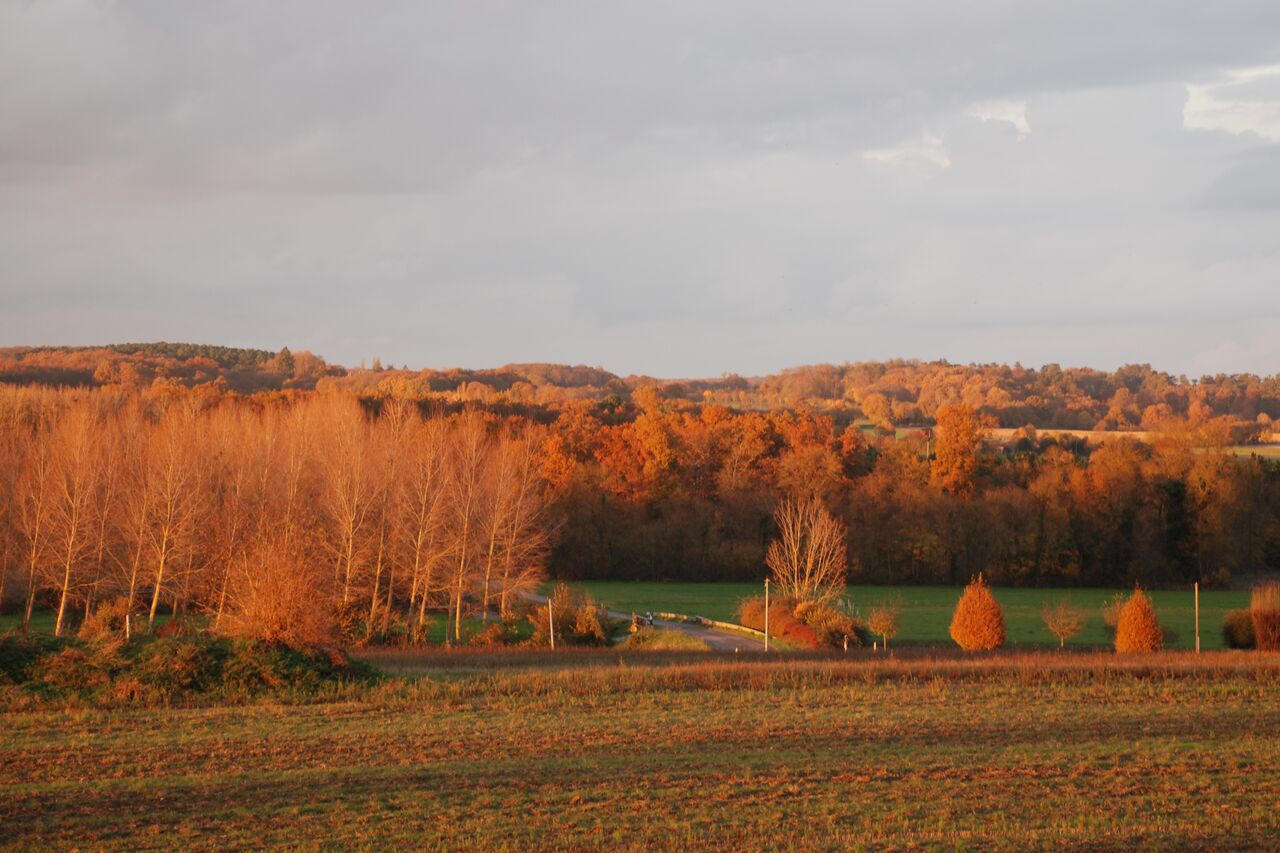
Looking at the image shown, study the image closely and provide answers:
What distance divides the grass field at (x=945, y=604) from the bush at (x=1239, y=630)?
1821 millimetres

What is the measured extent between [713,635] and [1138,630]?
15.2m

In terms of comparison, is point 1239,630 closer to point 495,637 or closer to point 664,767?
point 495,637

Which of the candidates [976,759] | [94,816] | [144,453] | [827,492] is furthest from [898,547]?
[94,816]

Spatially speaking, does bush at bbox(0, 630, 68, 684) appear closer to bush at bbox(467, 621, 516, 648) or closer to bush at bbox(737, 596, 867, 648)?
bush at bbox(467, 621, 516, 648)

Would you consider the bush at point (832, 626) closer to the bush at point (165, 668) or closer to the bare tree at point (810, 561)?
the bare tree at point (810, 561)

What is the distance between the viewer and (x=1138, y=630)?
35.9 metres

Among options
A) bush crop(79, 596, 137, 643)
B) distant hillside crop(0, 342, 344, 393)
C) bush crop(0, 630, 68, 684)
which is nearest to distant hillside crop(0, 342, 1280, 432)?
distant hillside crop(0, 342, 344, 393)

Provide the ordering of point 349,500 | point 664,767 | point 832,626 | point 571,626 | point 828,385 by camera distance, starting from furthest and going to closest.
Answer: point 828,385 < point 349,500 < point 832,626 < point 571,626 < point 664,767

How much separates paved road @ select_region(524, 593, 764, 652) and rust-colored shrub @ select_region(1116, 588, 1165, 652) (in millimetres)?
11608

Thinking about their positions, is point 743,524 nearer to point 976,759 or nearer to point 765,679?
point 765,679

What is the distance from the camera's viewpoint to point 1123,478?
7062 cm

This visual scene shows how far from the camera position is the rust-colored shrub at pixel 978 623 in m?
37.4

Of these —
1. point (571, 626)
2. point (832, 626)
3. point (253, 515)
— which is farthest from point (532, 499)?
point (832, 626)

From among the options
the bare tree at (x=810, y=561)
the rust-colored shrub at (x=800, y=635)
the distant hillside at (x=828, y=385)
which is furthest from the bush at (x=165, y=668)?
the distant hillside at (x=828, y=385)
